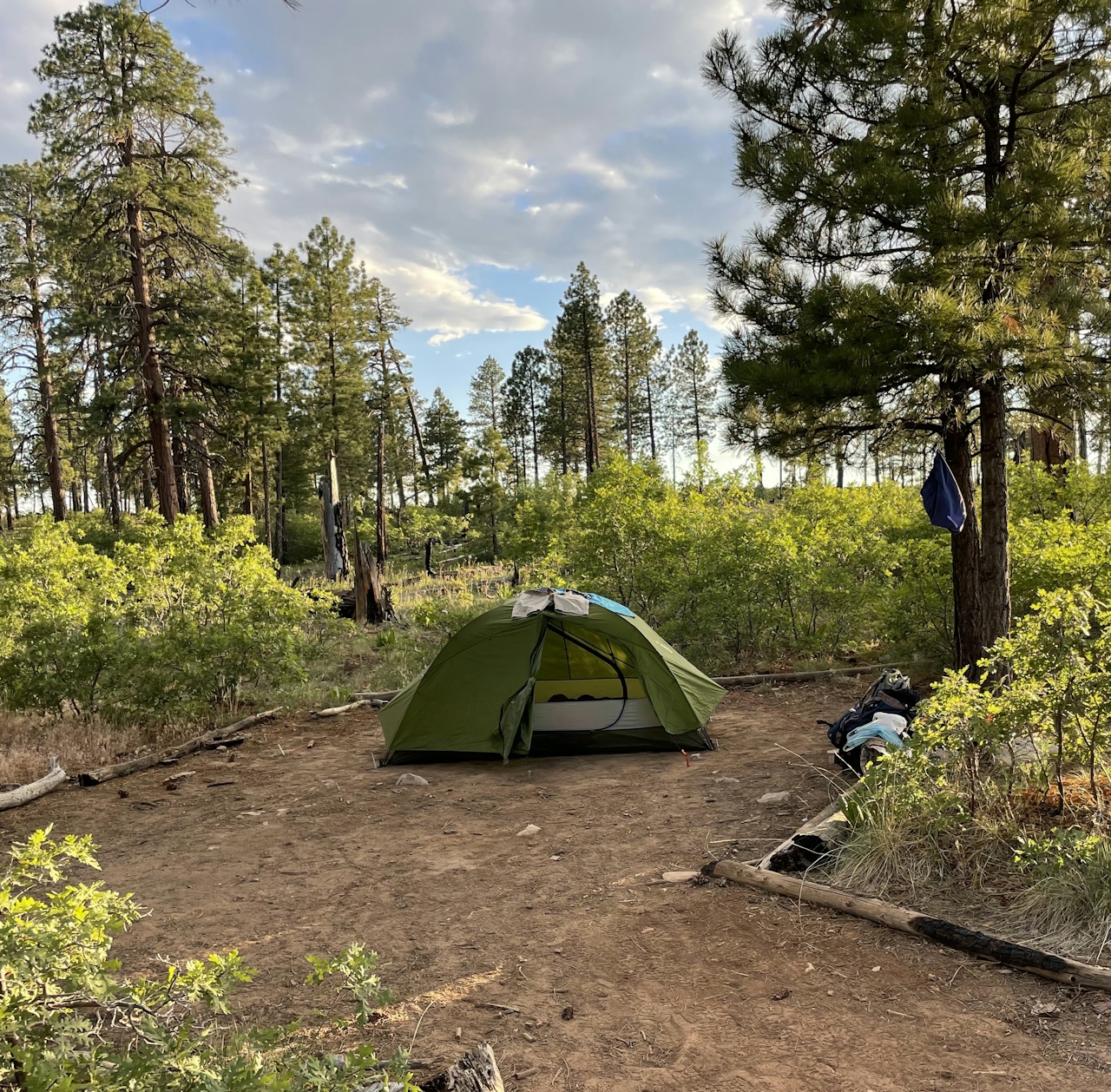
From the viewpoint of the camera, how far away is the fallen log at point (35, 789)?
637 centimetres

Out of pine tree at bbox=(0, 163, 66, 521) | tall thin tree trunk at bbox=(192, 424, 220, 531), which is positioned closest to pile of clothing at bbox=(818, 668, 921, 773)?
tall thin tree trunk at bbox=(192, 424, 220, 531)

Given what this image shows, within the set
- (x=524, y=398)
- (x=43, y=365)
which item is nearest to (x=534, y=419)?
(x=524, y=398)

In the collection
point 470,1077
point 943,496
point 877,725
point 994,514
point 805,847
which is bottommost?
point 805,847

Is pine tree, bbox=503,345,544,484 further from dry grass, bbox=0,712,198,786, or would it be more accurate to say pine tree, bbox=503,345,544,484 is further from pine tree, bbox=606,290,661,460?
dry grass, bbox=0,712,198,786

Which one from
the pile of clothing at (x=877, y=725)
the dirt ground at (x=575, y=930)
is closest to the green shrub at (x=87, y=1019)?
the dirt ground at (x=575, y=930)

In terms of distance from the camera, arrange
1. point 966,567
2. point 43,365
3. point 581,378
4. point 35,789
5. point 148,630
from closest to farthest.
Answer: point 35,789 < point 966,567 < point 148,630 < point 43,365 < point 581,378

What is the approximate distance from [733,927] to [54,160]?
51.7ft

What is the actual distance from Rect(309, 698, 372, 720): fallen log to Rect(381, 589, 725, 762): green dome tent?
1.96m

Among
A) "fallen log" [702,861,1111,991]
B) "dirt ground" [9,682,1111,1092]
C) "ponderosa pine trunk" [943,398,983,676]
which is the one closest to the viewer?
"dirt ground" [9,682,1111,1092]

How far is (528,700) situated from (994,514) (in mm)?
4359

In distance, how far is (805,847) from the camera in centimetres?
465

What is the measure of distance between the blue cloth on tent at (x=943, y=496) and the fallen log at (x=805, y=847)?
3.40 meters

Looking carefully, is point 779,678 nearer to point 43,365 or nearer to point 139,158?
point 139,158

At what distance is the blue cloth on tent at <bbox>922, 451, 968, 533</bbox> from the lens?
Result: 7059 mm
